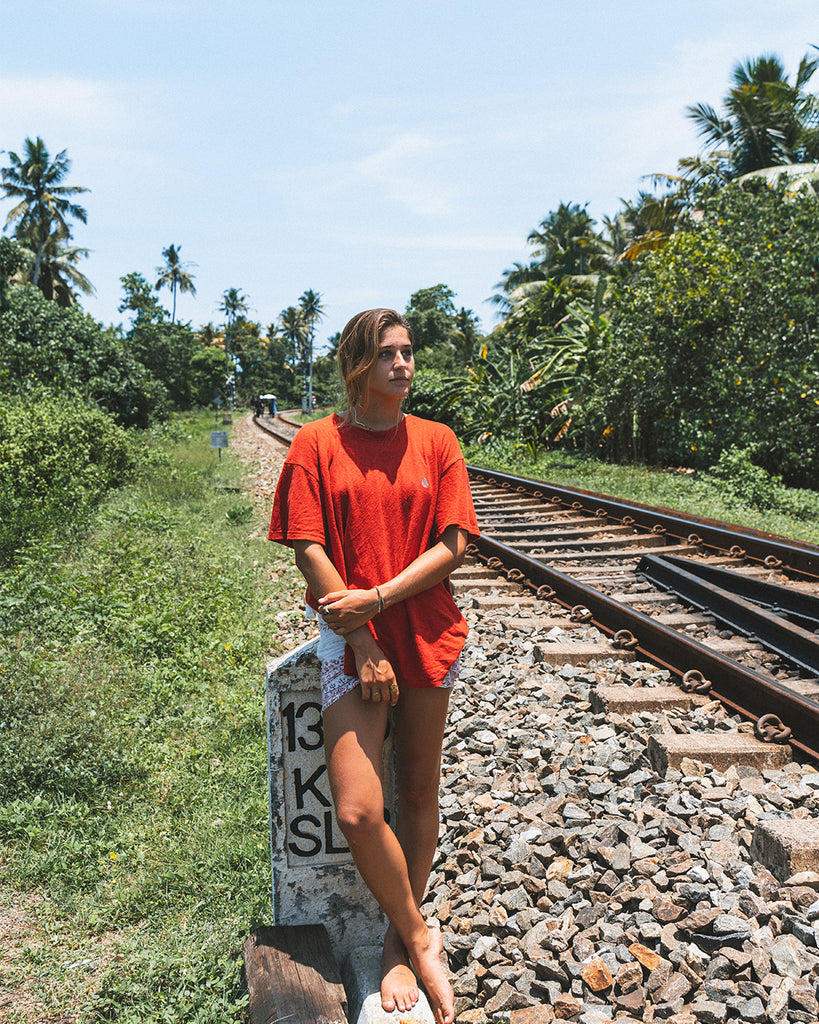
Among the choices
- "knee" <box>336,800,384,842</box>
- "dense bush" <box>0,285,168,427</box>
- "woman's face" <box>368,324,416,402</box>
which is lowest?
"knee" <box>336,800,384,842</box>

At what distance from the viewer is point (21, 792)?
12.6ft

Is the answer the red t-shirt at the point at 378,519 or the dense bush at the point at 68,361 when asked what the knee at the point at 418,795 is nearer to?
the red t-shirt at the point at 378,519

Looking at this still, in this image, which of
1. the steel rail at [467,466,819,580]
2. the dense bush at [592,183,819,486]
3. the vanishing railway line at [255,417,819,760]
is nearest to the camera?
the vanishing railway line at [255,417,819,760]

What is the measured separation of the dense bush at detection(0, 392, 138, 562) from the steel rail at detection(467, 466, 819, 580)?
5.82m

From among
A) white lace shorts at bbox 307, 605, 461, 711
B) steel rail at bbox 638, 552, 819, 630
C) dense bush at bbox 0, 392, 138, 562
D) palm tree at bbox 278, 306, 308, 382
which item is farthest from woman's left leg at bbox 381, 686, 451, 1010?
palm tree at bbox 278, 306, 308, 382

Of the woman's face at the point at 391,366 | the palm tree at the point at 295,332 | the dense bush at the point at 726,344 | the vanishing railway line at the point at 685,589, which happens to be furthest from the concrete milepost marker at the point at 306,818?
the palm tree at the point at 295,332

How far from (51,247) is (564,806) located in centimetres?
5026

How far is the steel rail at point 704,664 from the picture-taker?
3.61m

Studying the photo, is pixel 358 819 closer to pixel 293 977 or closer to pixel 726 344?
pixel 293 977

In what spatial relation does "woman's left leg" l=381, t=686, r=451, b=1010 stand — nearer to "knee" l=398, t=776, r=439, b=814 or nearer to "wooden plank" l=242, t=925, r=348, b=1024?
"knee" l=398, t=776, r=439, b=814

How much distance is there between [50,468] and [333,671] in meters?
9.57

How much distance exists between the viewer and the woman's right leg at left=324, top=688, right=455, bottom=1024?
86.3 inches

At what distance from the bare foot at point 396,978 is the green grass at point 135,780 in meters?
0.53

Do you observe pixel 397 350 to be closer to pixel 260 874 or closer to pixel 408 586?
pixel 408 586
